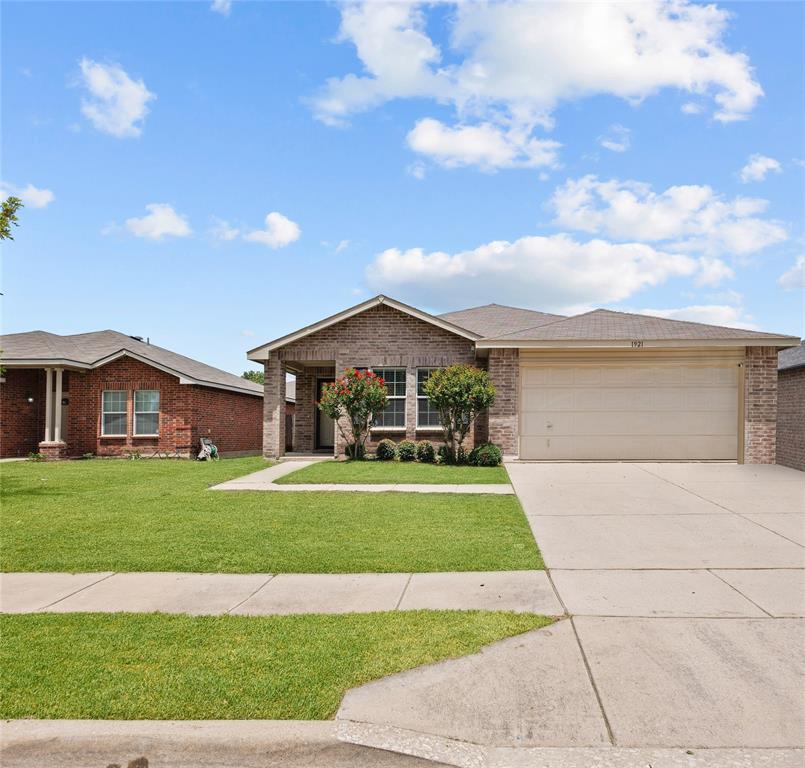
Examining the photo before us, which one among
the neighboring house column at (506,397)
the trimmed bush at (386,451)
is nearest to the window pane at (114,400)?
the trimmed bush at (386,451)

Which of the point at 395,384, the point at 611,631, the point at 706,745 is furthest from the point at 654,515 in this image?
the point at 395,384

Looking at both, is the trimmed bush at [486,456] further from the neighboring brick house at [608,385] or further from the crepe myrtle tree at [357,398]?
the crepe myrtle tree at [357,398]

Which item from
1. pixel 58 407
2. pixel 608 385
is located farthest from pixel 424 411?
pixel 58 407

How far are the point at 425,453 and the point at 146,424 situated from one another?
9.63m

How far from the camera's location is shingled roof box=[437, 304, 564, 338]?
19.2 m

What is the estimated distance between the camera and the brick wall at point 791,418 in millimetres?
15010

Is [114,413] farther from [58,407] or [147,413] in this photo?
[58,407]

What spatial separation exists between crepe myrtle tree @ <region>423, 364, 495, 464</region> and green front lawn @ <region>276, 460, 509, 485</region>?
1.14 meters

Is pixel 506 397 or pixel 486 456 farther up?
pixel 506 397

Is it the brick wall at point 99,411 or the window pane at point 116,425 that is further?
the window pane at point 116,425

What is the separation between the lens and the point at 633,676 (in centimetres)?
376

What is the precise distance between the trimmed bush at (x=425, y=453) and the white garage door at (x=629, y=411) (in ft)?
8.13

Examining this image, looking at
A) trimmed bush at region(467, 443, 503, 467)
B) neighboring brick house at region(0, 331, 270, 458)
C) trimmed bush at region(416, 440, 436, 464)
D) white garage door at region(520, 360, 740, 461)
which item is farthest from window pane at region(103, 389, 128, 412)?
white garage door at region(520, 360, 740, 461)

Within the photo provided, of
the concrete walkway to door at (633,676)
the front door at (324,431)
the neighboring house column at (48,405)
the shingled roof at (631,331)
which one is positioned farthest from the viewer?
the front door at (324,431)
